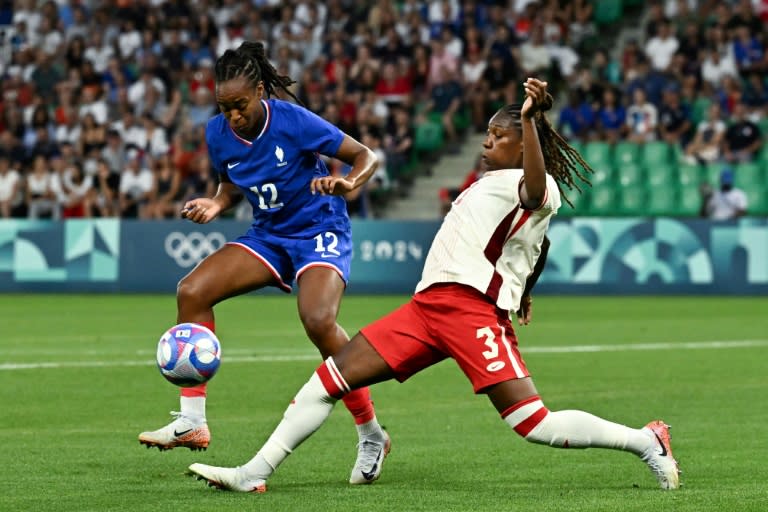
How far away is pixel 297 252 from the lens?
836 centimetres

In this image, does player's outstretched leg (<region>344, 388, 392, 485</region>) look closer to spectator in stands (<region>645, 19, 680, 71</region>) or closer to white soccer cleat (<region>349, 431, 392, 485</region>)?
white soccer cleat (<region>349, 431, 392, 485</region>)

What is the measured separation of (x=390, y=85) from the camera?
1103 inches

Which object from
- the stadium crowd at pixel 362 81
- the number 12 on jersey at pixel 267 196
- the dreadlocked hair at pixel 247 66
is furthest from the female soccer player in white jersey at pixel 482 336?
the stadium crowd at pixel 362 81

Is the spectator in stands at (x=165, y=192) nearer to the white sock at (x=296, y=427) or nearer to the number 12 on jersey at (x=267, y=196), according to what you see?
the number 12 on jersey at (x=267, y=196)

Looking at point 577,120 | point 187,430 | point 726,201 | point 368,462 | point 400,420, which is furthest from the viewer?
point 577,120

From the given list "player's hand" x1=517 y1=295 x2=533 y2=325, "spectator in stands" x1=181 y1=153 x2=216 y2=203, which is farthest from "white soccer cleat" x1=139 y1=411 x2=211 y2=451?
"spectator in stands" x1=181 y1=153 x2=216 y2=203

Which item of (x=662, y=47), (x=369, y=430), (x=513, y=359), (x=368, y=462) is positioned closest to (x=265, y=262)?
(x=369, y=430)

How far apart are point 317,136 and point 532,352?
7.27 meters

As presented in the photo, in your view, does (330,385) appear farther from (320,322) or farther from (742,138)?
(742,138)

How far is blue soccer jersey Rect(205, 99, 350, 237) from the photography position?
8.33 metres

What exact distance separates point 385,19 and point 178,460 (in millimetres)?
21805

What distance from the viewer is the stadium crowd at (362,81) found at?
86.2 feet

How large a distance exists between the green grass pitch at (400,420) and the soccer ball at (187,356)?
1.80ft

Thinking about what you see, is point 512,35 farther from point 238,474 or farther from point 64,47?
point 238,474
